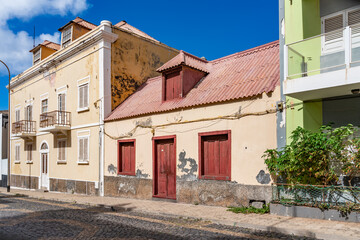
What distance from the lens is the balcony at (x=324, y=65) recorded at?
7.29 meters

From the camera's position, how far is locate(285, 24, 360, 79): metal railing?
7301 mm

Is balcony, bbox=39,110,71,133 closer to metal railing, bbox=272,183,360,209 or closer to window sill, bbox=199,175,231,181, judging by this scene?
window sill, bbox=199,175,231,181

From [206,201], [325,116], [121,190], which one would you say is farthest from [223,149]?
[121,190]

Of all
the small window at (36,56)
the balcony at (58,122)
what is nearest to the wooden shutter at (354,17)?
the balcony at (58,122)

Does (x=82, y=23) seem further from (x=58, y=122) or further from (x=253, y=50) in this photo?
(x=253, y=50)

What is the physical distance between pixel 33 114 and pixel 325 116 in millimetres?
20386

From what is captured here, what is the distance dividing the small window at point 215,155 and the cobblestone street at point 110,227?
7.84ft

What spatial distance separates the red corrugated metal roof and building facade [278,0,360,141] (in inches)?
44.5

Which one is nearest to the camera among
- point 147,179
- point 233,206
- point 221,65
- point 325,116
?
point 325,116

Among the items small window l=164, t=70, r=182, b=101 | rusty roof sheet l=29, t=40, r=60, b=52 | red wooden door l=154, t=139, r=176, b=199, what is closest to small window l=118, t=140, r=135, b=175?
red wooden door l=154, t=139, r=176, b=199

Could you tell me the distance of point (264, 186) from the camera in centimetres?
923

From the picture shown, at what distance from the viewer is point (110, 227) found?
7.78 meters

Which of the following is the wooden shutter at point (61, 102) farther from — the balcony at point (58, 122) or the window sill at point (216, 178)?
the window sill at point (216, 178)

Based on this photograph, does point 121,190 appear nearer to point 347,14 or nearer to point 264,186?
point 264,186
